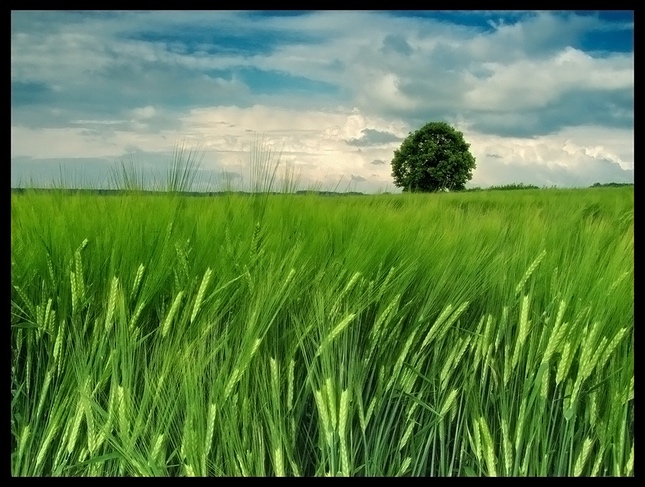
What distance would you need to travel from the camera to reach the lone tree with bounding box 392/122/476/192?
2331 cm

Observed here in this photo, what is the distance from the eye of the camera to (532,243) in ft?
4.74

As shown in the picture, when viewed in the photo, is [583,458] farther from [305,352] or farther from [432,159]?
[432,159]

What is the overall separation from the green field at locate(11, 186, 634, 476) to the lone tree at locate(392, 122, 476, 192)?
22258 millimetres

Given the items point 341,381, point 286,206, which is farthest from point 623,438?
point 286,206

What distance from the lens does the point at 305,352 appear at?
1140mm

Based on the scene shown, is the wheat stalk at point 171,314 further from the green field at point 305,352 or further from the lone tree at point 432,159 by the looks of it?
the lone tree at point 432,159

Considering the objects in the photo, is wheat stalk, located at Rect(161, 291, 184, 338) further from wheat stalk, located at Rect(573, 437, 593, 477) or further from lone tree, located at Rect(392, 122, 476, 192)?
lone tree, located at Rect(392, 122, 476, 192)

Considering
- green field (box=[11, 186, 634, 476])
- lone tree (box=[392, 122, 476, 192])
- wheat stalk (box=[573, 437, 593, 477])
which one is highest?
lone tree (box=[392, 122, 476, 192])

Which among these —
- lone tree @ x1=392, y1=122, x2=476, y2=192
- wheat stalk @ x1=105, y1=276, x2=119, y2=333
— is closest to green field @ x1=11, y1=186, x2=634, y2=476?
wheat stalk @ x1=105, y1=276, x2=119, y2=333

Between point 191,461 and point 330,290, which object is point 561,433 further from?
point 191,461

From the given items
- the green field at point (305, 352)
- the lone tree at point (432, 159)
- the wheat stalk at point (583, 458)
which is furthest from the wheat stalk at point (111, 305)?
the lone tree at point (432, 159)

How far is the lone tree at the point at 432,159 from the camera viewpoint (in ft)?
76.5

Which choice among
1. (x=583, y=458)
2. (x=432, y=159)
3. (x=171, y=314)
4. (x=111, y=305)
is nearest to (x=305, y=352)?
(x=171, y=314)

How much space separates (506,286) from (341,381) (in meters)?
0.49
